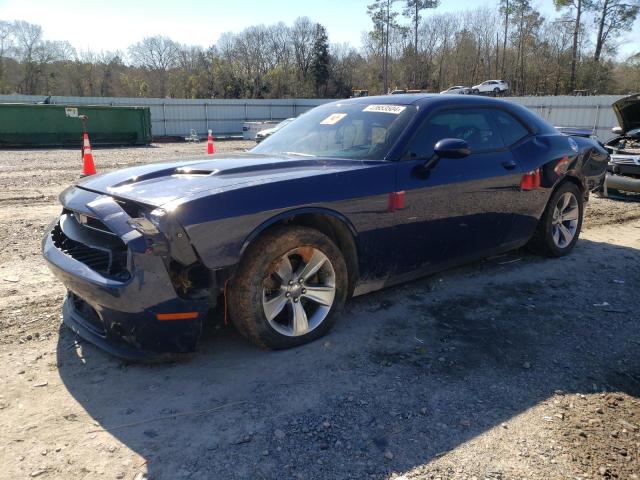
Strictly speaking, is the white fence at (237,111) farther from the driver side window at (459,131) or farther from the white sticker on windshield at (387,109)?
the white sticker on windshield at (387,109)

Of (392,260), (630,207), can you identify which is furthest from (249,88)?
(392,260)

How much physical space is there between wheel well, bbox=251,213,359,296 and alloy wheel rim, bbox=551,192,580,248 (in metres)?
2.71

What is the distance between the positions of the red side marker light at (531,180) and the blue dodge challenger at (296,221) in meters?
0.01

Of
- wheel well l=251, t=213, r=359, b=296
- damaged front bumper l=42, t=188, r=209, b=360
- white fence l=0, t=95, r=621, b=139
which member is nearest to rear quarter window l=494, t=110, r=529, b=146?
wheel well l=251, t=213, r=359, b=296

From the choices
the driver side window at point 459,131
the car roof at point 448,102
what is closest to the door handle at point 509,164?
the driver side window at point 459,131

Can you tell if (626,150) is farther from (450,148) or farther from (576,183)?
(450,148)

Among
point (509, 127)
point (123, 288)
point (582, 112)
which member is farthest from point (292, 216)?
point (582, 112)

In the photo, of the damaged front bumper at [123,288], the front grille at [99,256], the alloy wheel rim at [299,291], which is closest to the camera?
the damaged front bumper at [123,288]

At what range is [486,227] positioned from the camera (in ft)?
13.8

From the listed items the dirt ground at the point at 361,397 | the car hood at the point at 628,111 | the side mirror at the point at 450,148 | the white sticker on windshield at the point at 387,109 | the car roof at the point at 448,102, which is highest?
the car hood at the point at 628,111

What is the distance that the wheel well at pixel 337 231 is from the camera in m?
3.18

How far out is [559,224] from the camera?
5.20 meters

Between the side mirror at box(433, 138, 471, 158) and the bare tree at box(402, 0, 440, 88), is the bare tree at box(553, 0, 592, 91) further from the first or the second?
the side mirror at box(433, 138, 471, 158)

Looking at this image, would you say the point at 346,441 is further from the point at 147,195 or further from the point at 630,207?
the point at 630,207
